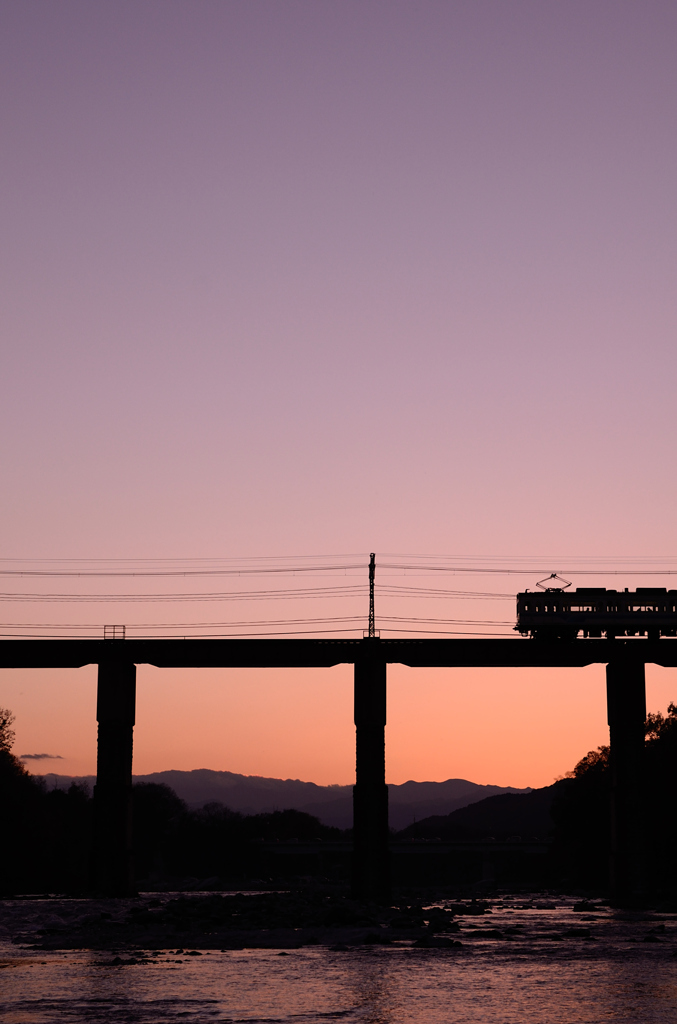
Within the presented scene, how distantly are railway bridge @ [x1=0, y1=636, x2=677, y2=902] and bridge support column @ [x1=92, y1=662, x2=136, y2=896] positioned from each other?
2.2 inches

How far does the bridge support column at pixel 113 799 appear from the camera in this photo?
61344 mm

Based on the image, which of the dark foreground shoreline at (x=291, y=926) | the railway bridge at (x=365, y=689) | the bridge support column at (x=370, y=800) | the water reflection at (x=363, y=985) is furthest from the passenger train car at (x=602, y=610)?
the water reflection at (x=363, y=985)

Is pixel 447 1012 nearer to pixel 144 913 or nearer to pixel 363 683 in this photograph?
pixel 144 913

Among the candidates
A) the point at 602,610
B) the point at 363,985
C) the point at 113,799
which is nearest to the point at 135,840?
the point at 113,799

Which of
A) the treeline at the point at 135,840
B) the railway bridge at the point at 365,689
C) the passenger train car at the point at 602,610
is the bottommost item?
the treeline at the point at 135,840

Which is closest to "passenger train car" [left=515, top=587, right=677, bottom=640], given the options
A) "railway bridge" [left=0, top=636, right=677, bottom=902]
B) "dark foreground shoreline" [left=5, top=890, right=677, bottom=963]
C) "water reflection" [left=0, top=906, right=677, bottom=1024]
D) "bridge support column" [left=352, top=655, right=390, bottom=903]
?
"railway bridge" [left=0, top=636, right=677, bottom=902]

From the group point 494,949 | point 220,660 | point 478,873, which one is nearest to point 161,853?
point 478,873

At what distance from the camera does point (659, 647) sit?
208 ft

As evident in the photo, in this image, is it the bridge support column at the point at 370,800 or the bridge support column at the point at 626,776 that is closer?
the bridge support column at the point at 370,800

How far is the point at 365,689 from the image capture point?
63594mm

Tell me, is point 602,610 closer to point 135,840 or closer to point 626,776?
point 626,776

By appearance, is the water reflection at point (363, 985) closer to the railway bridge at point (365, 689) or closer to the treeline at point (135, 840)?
the railway bridge at point (365, 689)

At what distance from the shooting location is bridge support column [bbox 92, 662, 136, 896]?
201ft

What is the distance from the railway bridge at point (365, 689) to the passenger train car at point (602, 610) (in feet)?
3.47
